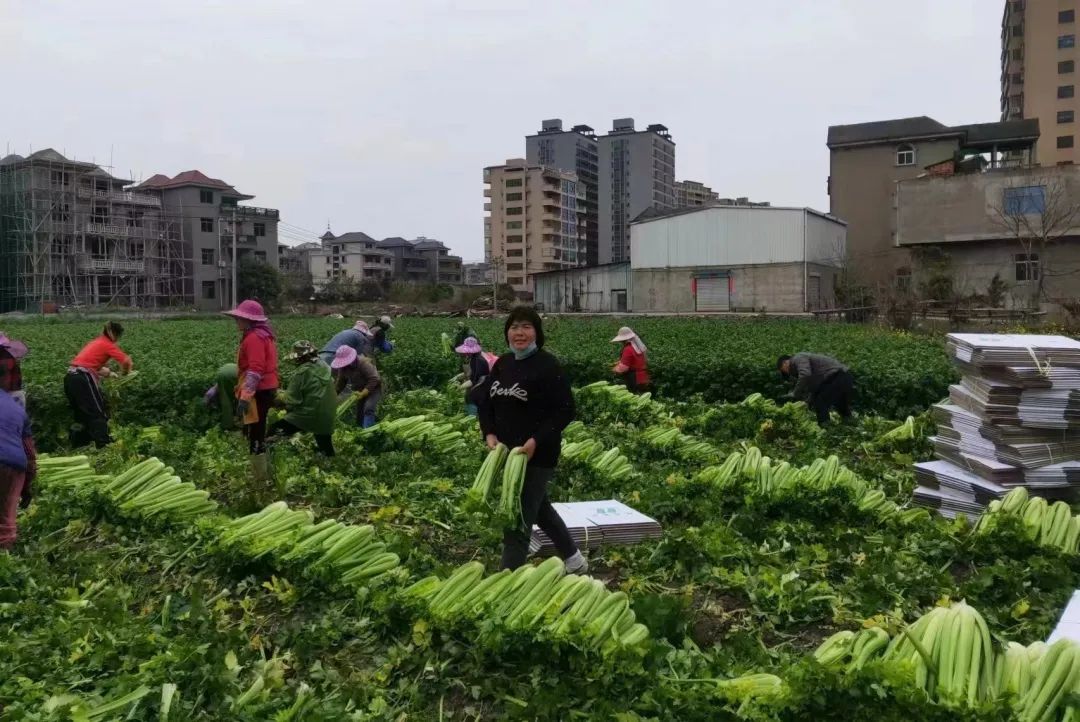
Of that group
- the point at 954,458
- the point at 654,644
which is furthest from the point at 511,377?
the point at 954,458

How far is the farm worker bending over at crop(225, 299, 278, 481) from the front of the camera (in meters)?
8.16

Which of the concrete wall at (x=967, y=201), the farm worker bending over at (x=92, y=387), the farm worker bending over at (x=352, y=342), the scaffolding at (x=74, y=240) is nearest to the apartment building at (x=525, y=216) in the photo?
the scaffolding at (x=74, y=240)

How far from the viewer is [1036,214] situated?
41.1 meters

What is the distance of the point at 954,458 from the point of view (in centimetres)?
780

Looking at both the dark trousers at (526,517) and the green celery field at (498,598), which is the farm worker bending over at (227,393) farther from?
the dark trousers at (526,517)

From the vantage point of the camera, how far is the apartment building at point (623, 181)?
119m

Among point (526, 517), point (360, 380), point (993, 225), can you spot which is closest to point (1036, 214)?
point (993, 225)

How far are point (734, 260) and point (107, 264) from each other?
159 feet

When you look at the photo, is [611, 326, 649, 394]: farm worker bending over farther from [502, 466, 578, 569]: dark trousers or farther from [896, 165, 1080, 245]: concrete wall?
[896, 165, 1080, 245]: concrete wall

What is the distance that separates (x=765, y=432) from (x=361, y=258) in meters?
107

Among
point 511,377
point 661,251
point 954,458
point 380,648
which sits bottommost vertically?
point 380,648

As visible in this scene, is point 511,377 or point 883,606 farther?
point 511,377

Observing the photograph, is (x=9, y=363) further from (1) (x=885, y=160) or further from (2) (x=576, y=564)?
(1) (x=885, y=160)

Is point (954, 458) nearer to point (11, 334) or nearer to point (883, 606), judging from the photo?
point (883, 606)
